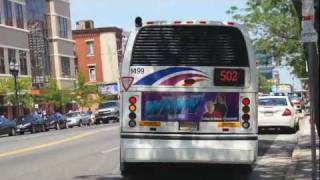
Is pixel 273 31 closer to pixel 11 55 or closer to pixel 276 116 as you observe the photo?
pixel 276 116

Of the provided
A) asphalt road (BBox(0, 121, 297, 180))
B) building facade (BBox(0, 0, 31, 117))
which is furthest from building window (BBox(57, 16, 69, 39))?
asphalt road (BBox(0, 121, 297, 180))

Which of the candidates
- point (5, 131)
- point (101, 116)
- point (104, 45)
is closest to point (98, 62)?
point (104, 45)

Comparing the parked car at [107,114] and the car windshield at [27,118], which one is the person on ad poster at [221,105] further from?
the parked car at [107,114]

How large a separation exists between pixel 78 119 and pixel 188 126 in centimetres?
4781

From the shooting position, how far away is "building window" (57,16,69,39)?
71.5 m

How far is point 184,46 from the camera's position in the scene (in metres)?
11.8

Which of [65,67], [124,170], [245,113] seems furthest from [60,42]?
[245,113]

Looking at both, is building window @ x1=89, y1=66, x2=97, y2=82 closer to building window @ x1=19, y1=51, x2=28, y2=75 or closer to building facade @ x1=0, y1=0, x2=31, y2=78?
building facade @ x1=0, y1=0, x2=31, y2=78

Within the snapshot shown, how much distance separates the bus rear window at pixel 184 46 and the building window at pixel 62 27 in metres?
60.4

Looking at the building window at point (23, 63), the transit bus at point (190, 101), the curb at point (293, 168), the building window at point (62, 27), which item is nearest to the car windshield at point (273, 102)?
the curb at point (293, 168)

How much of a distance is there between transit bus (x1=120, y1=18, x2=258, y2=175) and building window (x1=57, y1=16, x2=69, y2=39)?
6052 centimetres

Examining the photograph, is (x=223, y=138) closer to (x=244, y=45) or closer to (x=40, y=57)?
(x=244, y=45)

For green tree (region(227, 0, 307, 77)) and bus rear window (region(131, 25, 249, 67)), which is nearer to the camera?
bus rear window (region(131, 25, 249, 67))

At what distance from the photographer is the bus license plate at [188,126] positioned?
11633mm
